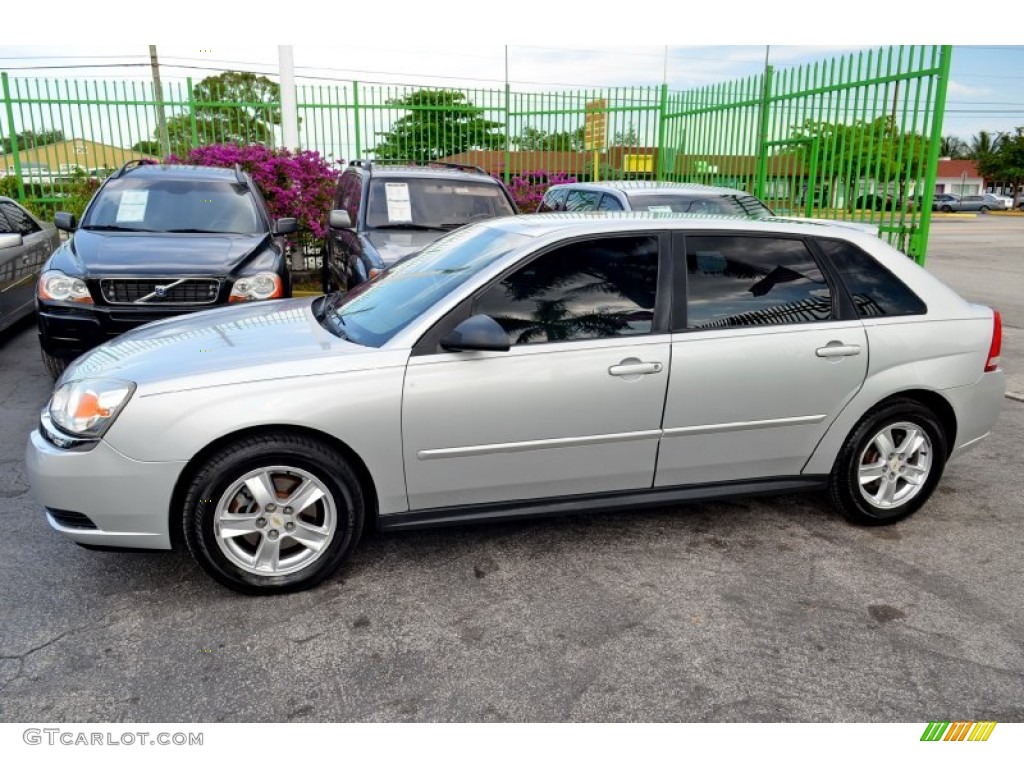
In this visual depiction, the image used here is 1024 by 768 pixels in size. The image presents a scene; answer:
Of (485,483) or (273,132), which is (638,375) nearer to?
(485,483)

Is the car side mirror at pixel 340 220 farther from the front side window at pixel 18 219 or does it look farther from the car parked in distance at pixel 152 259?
the front side window at pixel 18 219

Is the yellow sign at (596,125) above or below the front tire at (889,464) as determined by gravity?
above

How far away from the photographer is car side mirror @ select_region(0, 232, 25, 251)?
744 centimetres

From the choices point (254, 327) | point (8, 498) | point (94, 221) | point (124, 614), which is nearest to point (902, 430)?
point (254, 327)

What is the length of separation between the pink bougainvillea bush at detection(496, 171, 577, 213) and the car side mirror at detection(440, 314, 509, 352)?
987cm

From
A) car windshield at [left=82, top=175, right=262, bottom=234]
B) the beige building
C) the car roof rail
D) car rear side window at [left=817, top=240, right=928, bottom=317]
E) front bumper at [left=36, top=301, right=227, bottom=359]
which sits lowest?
front bumper at [left=36, top=301, right=227, bottom=359]

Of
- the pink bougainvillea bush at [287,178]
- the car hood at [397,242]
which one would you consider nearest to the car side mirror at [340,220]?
the car hood at [397,242]

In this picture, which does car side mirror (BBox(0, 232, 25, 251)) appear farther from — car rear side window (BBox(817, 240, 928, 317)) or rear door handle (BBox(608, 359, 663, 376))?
car rear side window (BBox(817, 240, 928, 317))

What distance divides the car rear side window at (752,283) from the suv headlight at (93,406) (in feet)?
8.10

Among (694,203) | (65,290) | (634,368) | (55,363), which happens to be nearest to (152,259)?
(65,290)

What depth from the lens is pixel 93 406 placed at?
127 inches

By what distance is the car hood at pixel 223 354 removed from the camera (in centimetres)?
326

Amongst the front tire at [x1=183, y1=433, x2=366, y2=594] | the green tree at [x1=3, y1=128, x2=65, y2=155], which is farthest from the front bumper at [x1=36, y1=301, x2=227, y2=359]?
the green tree at [x1=3, y1=128, x2=65, y2=155]

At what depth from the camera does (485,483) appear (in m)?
3.58
